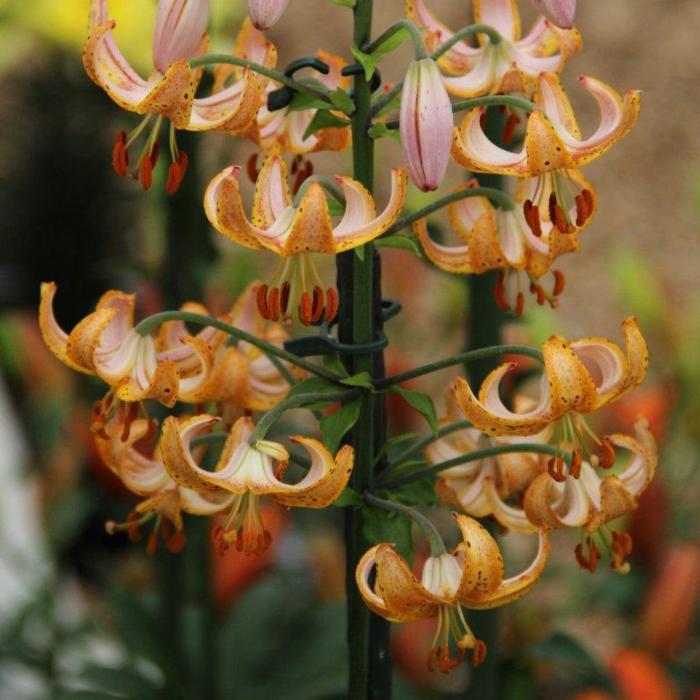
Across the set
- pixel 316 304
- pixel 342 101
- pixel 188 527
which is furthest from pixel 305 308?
pixel 188 527

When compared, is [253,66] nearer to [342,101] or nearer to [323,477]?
[342,101]

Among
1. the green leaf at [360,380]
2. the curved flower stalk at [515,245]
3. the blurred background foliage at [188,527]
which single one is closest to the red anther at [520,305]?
the curved flower stalk at [515,245]

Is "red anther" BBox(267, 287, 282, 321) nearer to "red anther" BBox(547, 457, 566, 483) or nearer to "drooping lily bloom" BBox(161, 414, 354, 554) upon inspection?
"drooping lily bloom" BBox(161, 414, 354, 554)

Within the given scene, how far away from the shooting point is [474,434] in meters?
0.99

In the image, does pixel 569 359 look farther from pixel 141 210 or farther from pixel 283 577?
pixel 141 210

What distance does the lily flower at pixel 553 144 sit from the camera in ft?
2.63

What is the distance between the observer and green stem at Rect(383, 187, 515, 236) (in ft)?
2.81

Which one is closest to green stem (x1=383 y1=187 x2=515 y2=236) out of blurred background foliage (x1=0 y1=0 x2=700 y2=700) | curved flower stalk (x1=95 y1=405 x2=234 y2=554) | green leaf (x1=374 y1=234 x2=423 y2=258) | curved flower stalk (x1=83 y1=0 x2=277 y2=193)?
green leaf (x1=374 y1=234 x2=423 y2=258)

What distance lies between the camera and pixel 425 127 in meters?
0.78

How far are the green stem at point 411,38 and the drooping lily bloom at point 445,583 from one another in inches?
10.2

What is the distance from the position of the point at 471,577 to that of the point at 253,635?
0.99m

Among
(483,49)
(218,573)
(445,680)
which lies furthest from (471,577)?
(445,680)

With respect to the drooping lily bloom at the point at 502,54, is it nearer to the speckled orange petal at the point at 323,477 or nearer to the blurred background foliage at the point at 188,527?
the speckled orange petal at the point at 323,477

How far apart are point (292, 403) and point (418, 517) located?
0.32 ft
